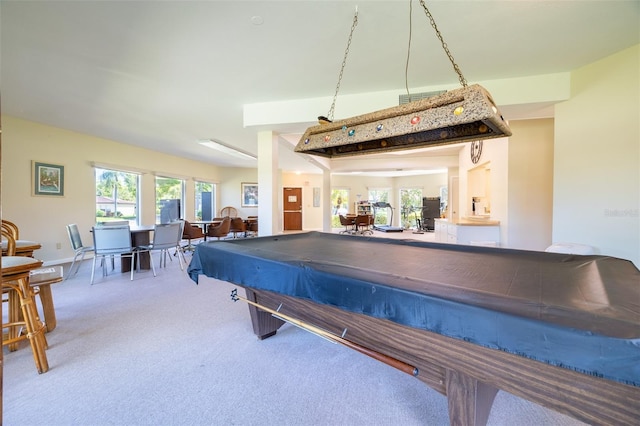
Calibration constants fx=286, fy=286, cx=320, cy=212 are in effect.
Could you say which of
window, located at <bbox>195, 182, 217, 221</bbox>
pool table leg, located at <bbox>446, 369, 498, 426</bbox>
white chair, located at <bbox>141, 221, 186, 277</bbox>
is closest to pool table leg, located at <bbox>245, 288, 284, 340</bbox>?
pool table leg, located at <bbox>446, 369, 498, 426</bbox>

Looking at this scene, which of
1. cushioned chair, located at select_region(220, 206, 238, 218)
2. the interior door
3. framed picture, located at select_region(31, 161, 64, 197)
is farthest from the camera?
the interior door

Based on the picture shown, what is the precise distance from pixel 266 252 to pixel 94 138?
587cm

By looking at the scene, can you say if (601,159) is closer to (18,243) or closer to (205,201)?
(18,243)

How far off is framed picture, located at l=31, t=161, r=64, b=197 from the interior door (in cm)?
667

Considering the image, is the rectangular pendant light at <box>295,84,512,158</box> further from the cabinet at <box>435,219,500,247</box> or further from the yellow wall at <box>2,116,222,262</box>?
the yellow wall at <box>2,116,222,262</box>

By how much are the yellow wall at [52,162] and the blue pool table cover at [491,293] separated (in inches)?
183

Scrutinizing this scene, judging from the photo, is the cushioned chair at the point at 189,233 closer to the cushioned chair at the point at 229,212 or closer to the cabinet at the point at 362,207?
the cushioned chair at the point at 229,212

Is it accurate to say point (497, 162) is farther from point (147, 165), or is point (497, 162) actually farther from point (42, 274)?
point (147, 165)

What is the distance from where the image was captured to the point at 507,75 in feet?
10.4

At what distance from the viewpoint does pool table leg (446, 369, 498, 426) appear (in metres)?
1.20

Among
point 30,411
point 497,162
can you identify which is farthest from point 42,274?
point 497,162

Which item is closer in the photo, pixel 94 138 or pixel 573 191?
pixel 573 191

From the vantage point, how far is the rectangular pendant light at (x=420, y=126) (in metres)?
1.69

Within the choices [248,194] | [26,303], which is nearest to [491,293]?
[26,303]
